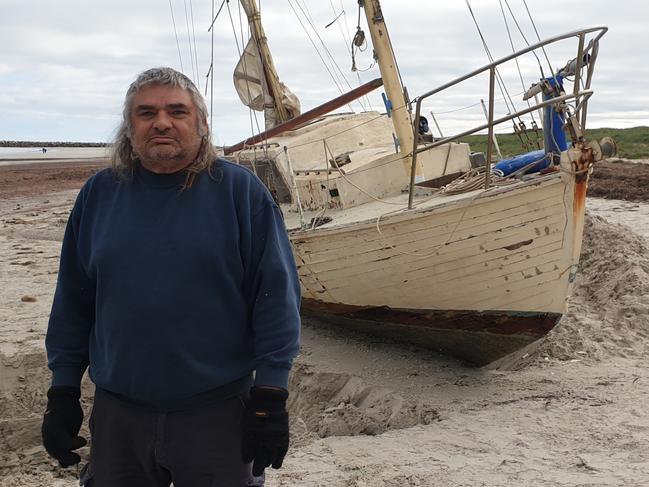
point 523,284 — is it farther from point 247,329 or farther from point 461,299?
point 247,329

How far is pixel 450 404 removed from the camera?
548 cm

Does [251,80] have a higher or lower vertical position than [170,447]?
higher

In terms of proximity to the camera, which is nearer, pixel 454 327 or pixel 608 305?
pixel 454 327

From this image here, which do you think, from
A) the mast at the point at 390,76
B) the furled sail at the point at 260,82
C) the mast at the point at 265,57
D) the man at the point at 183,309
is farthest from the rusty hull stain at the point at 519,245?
the mast at the point at 265,57

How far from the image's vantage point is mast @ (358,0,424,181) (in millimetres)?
7523

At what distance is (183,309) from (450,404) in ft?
11.6

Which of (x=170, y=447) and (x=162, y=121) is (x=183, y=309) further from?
(x=162, y=121)

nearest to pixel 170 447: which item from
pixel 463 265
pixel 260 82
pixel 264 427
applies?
pixel 264 427

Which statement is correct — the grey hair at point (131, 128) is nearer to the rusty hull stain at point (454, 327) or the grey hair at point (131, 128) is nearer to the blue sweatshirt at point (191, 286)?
the blue sweatshirt at point (191, 286)

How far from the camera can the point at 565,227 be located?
5492mm

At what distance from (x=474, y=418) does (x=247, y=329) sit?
306cm

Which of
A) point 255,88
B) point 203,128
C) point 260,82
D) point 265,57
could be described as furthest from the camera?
point 255,88

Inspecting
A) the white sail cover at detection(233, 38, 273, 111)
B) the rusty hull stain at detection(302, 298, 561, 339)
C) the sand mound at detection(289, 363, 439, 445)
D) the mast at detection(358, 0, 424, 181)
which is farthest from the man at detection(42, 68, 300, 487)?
the white sail cover at detection(233, 38, 273, 111)

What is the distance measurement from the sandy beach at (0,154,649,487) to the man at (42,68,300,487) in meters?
1.79
